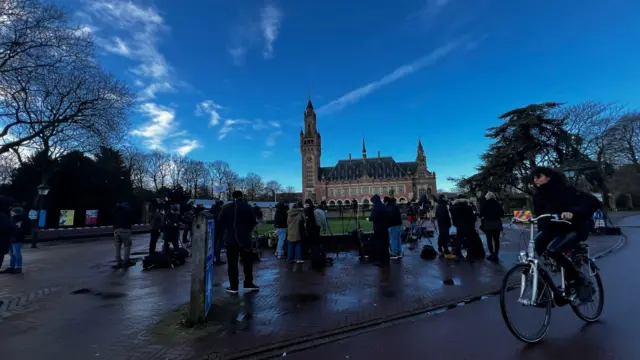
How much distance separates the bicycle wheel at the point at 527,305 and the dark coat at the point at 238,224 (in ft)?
13.5

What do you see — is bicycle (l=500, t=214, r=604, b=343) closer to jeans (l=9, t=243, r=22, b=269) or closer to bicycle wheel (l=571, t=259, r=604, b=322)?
bicycle wheel (l=571, t=259, r=604, b=322)

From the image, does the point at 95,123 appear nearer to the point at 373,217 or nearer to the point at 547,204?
the point at 373,217

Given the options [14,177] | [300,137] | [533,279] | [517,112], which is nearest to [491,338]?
[533,279]

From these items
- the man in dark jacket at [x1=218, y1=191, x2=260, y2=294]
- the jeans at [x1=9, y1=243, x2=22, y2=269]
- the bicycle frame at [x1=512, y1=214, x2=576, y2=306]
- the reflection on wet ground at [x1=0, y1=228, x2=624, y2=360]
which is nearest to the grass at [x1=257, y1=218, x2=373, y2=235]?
the reflection on wet ground at [x1=0, y1=228, x2=624, y2=360]

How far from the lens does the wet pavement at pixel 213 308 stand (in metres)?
3.68

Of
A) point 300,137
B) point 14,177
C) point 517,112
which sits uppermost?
point 300,137

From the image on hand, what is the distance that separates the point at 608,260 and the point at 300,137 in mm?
101523

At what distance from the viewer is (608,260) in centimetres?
Answer: 860

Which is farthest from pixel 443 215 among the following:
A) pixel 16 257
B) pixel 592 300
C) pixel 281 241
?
pixel 16 257

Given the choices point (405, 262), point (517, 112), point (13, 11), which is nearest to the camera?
point (405, 262)

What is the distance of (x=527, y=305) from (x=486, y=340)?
2.01 ft

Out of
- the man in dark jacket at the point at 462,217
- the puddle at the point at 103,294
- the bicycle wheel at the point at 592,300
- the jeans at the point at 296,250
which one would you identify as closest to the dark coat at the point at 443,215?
the man in dark jacket at the point at 462,217

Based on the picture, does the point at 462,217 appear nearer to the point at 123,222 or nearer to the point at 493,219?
the point at 493,219

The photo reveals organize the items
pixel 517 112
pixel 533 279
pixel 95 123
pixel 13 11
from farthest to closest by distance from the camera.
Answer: pixel 517 112, pixel 95 123, pixel 13 11, pixel 533 279
